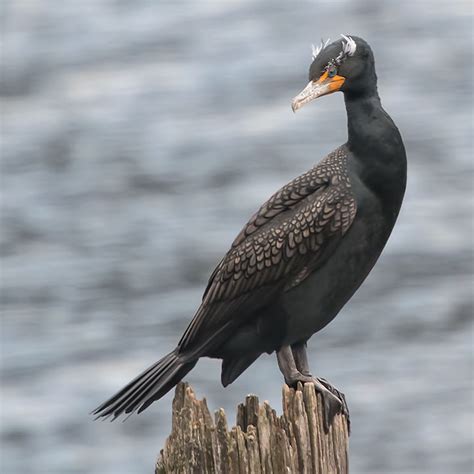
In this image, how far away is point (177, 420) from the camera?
22.9 ft

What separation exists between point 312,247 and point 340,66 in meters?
0.88

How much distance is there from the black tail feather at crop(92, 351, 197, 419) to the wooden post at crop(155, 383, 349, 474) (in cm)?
69

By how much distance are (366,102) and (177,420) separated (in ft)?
6.45

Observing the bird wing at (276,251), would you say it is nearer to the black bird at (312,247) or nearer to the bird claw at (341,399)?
the black bird at (312,247)

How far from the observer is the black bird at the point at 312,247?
798cm

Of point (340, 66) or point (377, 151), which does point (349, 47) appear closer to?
point (340, 66)

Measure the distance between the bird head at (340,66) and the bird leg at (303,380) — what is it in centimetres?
127

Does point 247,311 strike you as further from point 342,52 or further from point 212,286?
point 342,52

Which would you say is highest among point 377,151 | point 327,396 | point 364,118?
point 364,118

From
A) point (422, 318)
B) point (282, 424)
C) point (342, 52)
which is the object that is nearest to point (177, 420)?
point (282, 424)

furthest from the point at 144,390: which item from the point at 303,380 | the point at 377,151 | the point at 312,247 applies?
the point at 377,151

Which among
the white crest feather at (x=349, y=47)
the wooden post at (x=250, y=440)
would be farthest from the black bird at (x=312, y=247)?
the wooden post at (x=250, y=440)

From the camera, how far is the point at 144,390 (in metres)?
7.80

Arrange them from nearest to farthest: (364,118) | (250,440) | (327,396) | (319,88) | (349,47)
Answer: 1. (250,440)
2. (327,396)
3. (319,88)
4. (349,47)
5. (364,118)
